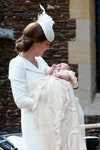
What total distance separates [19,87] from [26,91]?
71mm

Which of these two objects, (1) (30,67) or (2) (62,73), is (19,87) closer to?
(1) (30,67)

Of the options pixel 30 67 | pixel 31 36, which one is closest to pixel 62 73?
pixel 30 67

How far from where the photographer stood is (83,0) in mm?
7473

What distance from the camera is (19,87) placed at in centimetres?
354

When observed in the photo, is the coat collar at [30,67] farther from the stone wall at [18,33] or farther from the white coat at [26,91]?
the stone wall at [18,33]

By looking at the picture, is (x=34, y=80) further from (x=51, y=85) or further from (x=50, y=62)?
(x=50, y=62)

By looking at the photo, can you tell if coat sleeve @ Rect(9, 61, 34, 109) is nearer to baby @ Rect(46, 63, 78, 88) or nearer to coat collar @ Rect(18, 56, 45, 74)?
coat collar @ Rect(18, 56, 45, 74)

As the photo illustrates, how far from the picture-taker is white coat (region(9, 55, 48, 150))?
354 centimetres

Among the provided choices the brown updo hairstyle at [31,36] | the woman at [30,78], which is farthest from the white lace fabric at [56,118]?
the brown updo hairstyle at [31,36]

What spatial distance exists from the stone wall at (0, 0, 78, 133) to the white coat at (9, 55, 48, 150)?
383 cm

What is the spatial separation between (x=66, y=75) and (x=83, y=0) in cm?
393

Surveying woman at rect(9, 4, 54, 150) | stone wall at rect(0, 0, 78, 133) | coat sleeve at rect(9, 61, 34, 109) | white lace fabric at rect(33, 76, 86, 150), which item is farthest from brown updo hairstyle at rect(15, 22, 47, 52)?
stone wall at rect(0, 0, 78, 133)

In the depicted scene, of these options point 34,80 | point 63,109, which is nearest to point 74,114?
point 63,109

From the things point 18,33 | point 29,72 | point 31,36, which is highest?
point 31,36
